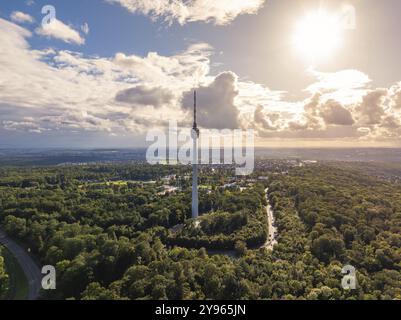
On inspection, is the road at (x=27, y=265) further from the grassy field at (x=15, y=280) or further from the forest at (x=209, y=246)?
the forest at (x=209, y=246)

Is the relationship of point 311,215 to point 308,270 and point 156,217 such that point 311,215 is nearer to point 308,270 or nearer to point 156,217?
point 308,270

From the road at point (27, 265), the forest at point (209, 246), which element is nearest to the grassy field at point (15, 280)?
the road at point (27, 265)

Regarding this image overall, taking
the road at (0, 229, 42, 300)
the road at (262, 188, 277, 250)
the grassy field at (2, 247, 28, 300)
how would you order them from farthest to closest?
the road at (262, 188, 277, 250), the road at (0, 229, 42, 300), the grassy field at (2, 247, 28, 300)

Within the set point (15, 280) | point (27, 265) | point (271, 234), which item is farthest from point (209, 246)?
point (15, 280)

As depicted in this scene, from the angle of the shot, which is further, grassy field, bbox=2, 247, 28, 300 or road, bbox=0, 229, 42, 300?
road, bbox=0, 229, 42, 300

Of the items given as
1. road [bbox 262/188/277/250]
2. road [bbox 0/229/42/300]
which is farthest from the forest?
road [bbox 0/229/42/300]

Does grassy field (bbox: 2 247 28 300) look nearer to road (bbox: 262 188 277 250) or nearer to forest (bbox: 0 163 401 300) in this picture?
forest (bbox: 0 163 401 300)

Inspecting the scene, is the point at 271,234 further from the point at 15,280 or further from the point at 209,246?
the point at 15,280

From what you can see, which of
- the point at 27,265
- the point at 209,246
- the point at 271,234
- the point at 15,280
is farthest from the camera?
the point at 271,234
